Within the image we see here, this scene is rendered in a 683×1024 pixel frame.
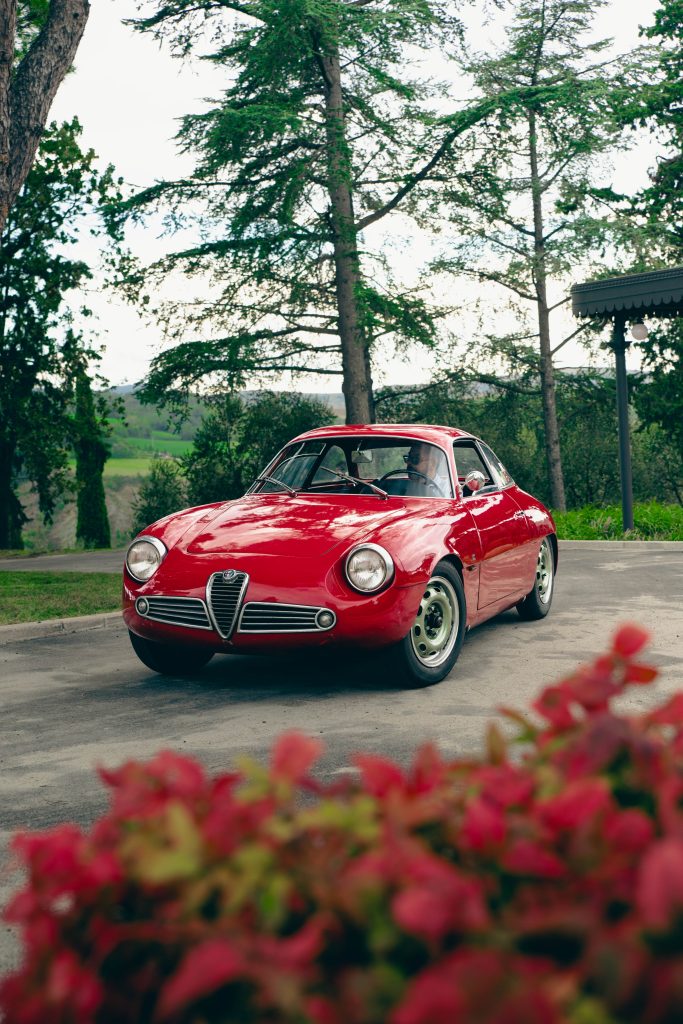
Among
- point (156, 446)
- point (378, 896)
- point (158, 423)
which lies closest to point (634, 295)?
point (158, 423)

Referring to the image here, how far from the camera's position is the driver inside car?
7.82 metres

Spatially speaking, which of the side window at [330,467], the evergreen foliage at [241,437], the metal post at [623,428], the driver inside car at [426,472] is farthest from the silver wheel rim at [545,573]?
the evergreen foliage at [241,437]

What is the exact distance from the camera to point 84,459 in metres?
39.9

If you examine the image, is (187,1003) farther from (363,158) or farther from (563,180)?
(563,180)

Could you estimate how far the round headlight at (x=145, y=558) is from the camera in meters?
7.04

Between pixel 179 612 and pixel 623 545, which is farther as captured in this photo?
pixel 623 545

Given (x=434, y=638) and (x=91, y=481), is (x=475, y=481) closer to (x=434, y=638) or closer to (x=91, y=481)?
(x=434, y=638)

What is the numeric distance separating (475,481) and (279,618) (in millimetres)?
2282

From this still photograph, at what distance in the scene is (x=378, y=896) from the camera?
1.16 meters

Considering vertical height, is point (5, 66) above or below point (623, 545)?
above

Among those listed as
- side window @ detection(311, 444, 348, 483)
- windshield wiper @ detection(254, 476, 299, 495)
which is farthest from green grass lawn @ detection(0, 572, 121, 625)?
side window @ detection(311, 444, 348, 483)

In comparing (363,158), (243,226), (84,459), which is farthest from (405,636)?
(84,459)

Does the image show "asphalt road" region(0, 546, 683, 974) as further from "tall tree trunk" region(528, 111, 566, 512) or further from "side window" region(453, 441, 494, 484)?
"tall tree trunk" region(528, 111, 566, 512)

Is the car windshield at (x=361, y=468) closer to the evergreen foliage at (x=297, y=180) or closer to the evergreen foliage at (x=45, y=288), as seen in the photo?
the evergreen foliage at (x=297, y=180)
